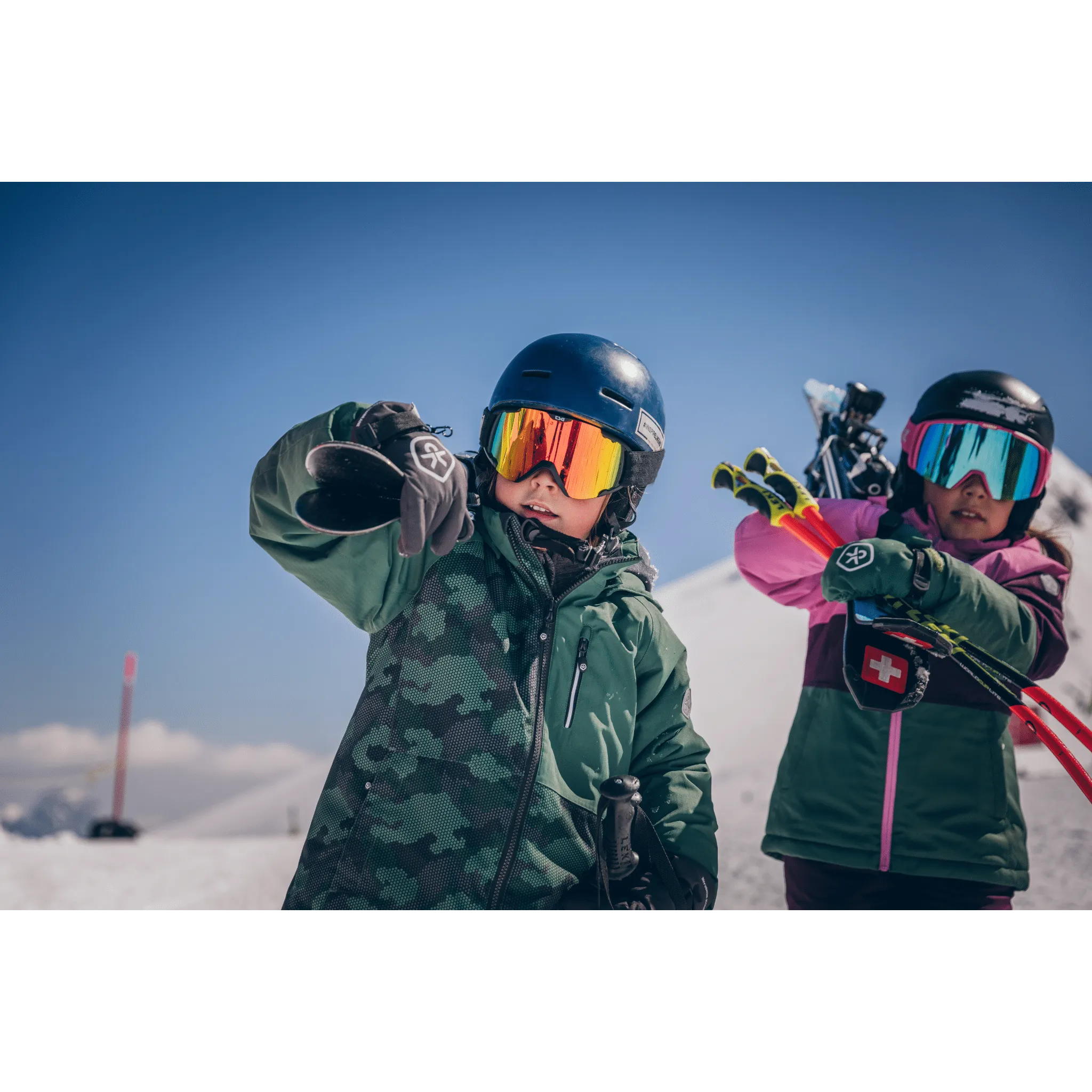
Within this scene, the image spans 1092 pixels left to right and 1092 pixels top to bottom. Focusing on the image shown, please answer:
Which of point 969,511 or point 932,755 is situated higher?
point 969,511

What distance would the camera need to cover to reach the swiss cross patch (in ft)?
8.18

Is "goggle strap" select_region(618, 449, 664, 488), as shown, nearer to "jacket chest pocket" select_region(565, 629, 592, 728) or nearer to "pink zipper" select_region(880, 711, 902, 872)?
"jacket chest pocket" select_region(565, 629, 592, 728)

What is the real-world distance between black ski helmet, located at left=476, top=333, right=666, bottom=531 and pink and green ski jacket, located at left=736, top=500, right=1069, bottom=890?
20.1 inches

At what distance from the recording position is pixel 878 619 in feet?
8.00

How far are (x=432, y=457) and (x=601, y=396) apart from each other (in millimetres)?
744

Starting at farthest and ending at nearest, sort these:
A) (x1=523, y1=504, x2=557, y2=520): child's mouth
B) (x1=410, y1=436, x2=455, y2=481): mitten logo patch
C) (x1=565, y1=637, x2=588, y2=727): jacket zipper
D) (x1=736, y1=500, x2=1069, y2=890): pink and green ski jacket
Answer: (x1=736, y1=500, x2=1069, y2=890): pink and green ski jacket
(x1=523, y1=504, x2=557, y2=520): child's mouth
(x1=565, y1=637, x2=588, y2=727): jacket zipper
(x1=410, y1=436, x2=455, y2=481): mitten logo patch

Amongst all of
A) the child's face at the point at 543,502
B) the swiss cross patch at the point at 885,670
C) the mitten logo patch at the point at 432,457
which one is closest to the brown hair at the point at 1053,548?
the swiss cross patch at the point at 885,670

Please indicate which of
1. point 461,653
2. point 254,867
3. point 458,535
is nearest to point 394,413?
point 458,535

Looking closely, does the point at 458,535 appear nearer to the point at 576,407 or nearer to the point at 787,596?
the point at 576,407

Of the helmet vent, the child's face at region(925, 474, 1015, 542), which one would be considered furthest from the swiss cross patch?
the helmet vent

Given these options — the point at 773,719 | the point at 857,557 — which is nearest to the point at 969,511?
the point at 857,557

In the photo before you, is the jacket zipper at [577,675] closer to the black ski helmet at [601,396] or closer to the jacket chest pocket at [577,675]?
the jacket chest pocket at [577,675]

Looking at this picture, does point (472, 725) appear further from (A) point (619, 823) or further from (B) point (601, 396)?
(B) point (601, 396)

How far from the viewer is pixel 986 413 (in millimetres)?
2740
